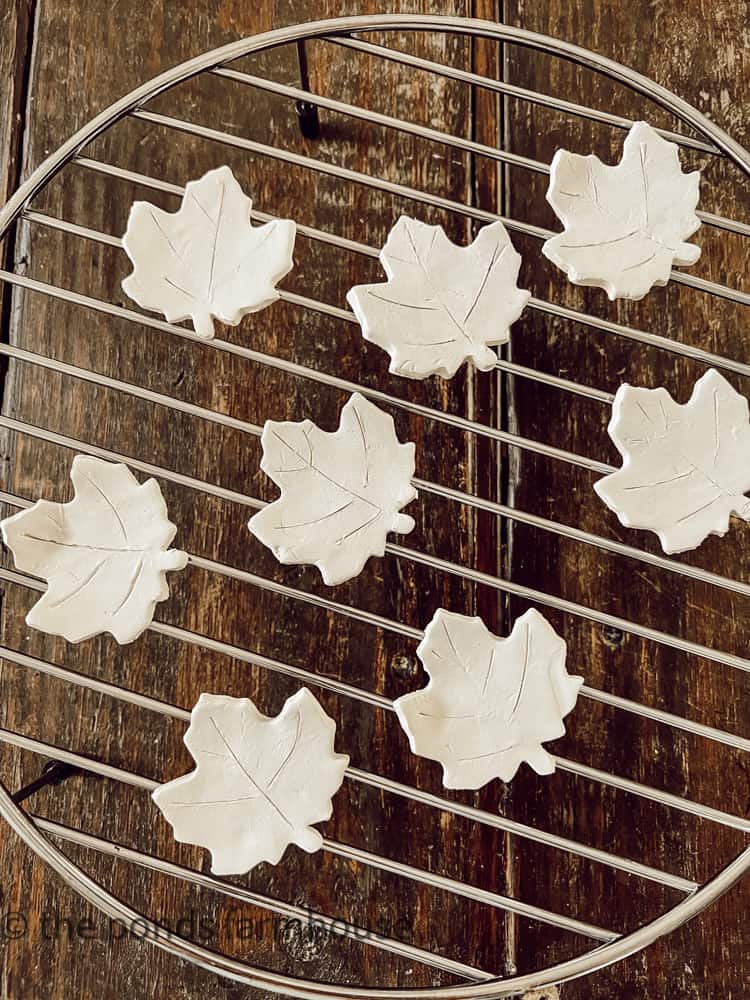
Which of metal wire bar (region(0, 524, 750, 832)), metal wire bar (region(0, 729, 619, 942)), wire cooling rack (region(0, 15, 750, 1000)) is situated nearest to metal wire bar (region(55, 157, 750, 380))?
wire cooling rack (region(0, 15, 750, 1000))

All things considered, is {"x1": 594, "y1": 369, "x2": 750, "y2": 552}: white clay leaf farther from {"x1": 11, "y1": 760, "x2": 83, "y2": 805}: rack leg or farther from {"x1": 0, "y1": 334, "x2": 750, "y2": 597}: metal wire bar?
{"x1": 11, "y1": 760, "x2": 83, "y2": 805}: rack leg

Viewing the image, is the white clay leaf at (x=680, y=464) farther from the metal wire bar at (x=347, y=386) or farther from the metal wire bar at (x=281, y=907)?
the metal wire bar at (x=281, y=907)

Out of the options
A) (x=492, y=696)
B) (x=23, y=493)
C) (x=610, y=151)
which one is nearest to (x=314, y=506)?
(x=492, y=696)

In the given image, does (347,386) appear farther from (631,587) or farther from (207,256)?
(631,587)

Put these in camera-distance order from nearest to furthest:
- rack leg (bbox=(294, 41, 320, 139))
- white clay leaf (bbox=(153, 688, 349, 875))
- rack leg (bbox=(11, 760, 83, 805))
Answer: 1. white clay leaf (bbox=(153, 688, 349, 875))
2. rack leg (bbox=(11, 760, 83, 805))
3. rack leg (bbox=(294, 41, 320, 139))

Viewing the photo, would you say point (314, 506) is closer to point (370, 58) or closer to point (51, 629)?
point (51, 629)
